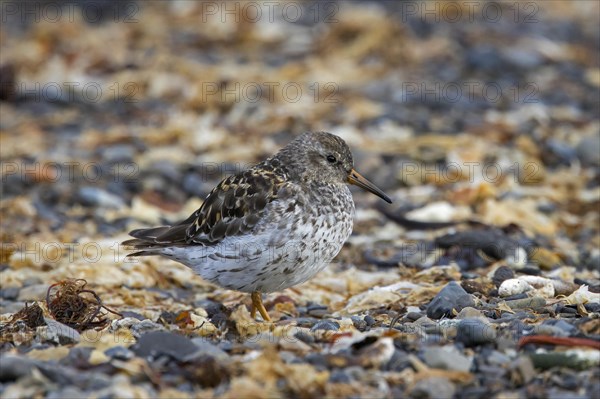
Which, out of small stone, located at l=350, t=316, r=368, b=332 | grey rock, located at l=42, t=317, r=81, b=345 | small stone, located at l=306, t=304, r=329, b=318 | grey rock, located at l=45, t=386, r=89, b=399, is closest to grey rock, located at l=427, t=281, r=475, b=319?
small stone, located at l=350, t=316, r=368, b=332

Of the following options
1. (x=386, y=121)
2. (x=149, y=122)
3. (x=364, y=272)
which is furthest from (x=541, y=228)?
(x=149, y=122)

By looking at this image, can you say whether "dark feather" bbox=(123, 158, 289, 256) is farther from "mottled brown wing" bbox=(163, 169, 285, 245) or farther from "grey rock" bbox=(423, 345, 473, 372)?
"grey rock" bbox=(423, 345, 473, 372)

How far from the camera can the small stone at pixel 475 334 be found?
16.4ft

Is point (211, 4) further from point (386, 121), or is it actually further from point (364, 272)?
point (364, 272)

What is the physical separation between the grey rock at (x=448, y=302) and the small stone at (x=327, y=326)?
673mm

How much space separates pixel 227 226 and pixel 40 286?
5.77ft

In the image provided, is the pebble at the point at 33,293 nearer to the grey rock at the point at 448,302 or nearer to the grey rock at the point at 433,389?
the grey rock at the point at 448,302

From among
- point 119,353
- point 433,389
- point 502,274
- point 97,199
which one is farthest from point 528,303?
point 97,199

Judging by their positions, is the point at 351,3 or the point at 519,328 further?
the point at 351,3

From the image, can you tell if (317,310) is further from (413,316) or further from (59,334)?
(59,334)

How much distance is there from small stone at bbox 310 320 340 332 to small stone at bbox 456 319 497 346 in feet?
2.75

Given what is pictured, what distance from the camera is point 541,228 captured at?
9.20 metres

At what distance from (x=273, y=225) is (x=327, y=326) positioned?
40.7 inches

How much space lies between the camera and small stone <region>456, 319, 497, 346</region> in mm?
5012
